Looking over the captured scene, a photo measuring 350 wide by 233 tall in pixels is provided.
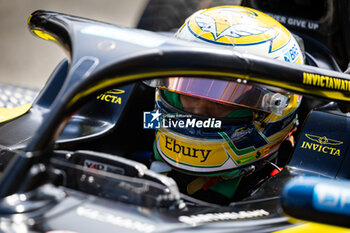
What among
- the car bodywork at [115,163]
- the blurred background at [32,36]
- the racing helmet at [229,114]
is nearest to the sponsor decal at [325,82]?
the car bodywork at [115,163]

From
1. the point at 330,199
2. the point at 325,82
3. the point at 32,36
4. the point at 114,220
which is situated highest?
the point at 325,82

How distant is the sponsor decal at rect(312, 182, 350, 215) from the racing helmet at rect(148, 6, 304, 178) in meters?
0.53

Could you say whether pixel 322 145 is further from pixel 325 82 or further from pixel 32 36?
pixel 32 36

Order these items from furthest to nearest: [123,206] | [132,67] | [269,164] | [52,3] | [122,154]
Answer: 1. [52,3]
2. [122,154]
3. [269,164]
4. [123,206]
5. [132,67]

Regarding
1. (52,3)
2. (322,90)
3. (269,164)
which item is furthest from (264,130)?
(52,3)

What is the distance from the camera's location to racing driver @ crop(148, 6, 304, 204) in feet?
5.11

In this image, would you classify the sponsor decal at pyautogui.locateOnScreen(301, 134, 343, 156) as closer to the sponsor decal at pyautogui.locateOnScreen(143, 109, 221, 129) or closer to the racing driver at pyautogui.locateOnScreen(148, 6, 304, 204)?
the racing driver at pyautogui.locateOnScreen(148, 6, 304, 204)

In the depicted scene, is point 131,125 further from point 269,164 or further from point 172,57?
point 172,57

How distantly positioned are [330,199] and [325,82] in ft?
1.13

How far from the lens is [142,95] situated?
199 cm

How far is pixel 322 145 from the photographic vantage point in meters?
1.62

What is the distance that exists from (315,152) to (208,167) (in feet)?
1.14

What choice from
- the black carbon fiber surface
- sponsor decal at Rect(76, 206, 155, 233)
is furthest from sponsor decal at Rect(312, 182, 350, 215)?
the black carbon fiber surface

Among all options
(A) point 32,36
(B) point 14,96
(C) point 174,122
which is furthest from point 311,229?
(A) point 32,36
